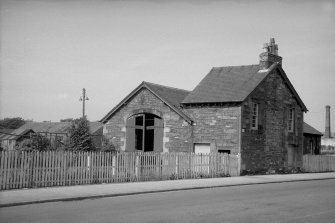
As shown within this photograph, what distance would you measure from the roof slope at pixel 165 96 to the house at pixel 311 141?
639 inches

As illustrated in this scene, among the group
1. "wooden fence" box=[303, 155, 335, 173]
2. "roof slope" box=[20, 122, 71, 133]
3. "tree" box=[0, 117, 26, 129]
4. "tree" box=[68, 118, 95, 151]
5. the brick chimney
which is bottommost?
"wooden fence" box=[303, 155, 335, 173]

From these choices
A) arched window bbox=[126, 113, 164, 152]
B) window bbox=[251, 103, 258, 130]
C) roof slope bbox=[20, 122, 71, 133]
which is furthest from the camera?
roof slope bbox=[20, 122, 71, 133]

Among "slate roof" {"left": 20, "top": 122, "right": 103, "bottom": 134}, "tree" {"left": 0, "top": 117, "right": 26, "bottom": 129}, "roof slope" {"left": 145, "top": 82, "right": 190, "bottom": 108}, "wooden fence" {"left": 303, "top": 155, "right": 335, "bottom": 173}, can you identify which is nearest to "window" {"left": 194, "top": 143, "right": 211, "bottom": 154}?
"roof slope" {"left": 145, "top": 82, "right": 190, "bottom": 108}

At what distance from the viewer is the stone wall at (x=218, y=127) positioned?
86.2 ft

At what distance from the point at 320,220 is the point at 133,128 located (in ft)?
66.7

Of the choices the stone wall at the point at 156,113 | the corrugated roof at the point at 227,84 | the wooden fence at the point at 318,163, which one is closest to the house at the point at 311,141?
the wooden fence at the point at 318,163

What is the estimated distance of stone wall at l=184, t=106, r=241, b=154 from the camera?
26281mm

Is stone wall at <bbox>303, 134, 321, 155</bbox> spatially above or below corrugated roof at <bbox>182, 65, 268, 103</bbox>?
below

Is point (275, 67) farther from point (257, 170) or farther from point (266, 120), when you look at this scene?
point (257, 170)

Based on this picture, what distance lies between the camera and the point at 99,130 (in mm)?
62750

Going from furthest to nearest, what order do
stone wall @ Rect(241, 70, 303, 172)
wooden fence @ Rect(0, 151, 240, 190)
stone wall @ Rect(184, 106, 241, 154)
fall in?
stone wall @ Rect(241, 70, 303, 172), stone wall @ Rect(184, 106, 241, 154), wooden fence @ Rect(0, 151, 240, 190)

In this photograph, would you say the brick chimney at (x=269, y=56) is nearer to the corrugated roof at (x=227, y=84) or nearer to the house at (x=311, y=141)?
the corrugated roof at (x=227, y=84)

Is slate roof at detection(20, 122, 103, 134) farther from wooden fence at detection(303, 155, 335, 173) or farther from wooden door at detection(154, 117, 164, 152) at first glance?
wooden fence at detection(303, 155, 335, 173)

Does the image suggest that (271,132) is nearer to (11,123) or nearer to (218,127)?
(218,127)
